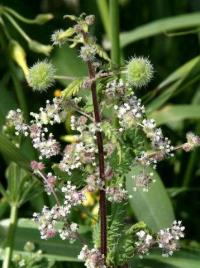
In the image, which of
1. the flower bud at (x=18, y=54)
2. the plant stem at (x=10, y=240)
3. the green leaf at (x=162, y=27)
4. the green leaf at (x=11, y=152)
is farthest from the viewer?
the green leaf at (x=162, y=27)

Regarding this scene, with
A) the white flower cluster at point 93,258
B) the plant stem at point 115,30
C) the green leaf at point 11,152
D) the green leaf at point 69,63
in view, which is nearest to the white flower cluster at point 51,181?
the white flower cluster at point 93,258

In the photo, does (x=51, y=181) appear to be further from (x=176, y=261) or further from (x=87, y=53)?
(x=176, y=261)

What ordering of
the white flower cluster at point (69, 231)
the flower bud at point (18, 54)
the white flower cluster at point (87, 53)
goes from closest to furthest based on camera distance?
the white flower cluster at point (87, 53), the white flower cluster at point (69, 231), the flower bud at point (18, 54)

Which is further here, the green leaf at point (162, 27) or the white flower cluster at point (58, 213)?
the green leaf at point (162, 27)

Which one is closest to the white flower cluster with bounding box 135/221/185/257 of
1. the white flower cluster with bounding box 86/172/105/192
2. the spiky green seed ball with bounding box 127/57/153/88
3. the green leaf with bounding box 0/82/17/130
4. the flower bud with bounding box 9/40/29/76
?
the white flower cluster with bounding box 86/172/105/192

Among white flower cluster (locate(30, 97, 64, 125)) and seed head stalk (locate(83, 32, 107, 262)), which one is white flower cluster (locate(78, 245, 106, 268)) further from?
white flower cluster (locate(30, 97, 64, 125))

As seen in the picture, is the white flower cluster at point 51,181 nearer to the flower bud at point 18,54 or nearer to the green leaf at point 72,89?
the green leaf at point 72,89

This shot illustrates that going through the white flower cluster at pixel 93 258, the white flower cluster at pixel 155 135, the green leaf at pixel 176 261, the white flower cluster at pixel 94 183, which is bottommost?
the white flower cluster at pixel 93 258

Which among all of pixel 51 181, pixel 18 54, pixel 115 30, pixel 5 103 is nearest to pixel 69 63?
pixel 5 103
